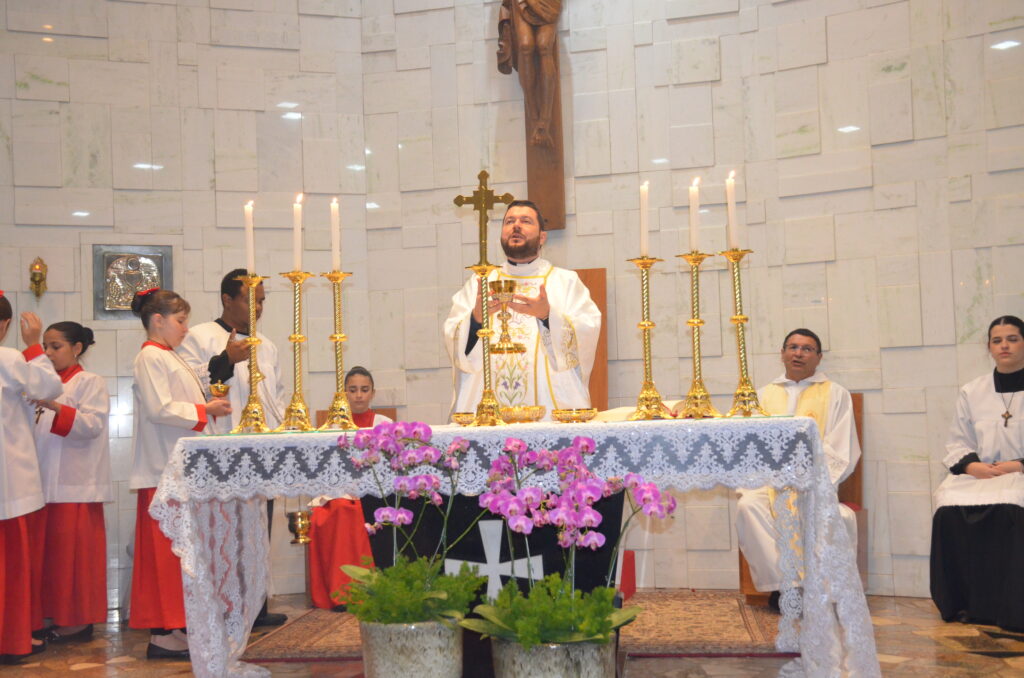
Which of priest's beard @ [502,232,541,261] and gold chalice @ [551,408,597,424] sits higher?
priest's beard @ [502,232,541,261]

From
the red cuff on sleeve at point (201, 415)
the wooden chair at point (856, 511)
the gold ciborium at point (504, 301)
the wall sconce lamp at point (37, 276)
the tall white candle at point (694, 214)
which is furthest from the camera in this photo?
the wall sconce lamp at point (37, 276)

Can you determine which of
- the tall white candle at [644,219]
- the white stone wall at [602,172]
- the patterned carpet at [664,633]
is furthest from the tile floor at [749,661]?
the tall white candle at [644,219]

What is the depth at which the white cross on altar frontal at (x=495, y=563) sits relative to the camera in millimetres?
4441

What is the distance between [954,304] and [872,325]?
0.52 metres

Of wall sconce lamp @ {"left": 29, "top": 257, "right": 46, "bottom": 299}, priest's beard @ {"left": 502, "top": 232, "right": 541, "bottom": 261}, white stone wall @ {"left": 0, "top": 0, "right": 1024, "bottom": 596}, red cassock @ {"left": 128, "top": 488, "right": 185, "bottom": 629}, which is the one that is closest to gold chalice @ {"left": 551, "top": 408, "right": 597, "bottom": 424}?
priest's beard @ {"left": 502, "top": 232, "right": 541, "bottom": 261}

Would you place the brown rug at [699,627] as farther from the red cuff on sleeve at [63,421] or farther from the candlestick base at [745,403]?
the red cuff on sleeve at [63,421]

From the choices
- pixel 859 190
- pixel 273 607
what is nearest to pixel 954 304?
pixel 859 190

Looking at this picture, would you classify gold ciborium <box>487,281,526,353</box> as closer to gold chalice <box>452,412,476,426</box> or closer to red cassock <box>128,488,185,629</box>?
gold chalice <box>452,412,476,426</box>

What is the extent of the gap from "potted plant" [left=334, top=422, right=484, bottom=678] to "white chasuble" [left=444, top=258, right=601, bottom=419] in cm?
149

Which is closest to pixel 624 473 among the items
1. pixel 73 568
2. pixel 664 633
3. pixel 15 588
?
pixel 664 633

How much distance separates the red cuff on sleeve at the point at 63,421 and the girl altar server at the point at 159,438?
0.56 m

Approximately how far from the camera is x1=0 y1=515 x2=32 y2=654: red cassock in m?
5.52

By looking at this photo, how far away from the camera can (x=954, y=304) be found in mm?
6801

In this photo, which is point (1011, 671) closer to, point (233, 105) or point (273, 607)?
point (273, 607)
